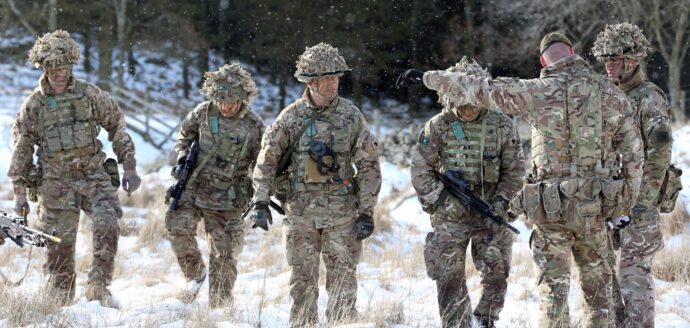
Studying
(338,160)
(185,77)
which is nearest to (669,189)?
(338,160)

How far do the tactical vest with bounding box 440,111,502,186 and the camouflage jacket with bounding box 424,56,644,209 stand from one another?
2.61 feet

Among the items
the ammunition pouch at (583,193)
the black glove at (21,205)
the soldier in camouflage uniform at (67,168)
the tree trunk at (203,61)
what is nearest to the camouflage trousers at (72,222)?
the soldier in camouflage uniform at (67,168)

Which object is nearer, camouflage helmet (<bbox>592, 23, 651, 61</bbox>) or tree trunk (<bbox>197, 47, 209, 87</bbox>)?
camouflage helmet (<bbox>592, 23, 651, 61</bbox>)

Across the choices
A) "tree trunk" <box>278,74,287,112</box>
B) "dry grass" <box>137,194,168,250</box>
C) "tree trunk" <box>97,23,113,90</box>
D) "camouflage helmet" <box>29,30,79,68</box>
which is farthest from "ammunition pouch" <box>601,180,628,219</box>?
"tree trunk" <box>97,23,113,90</box>

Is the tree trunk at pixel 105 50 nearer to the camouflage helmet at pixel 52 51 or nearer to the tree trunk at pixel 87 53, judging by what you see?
the tree trunk at pixel 87 53

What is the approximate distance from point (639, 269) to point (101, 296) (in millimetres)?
4010

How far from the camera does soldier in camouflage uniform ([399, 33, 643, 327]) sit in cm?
475

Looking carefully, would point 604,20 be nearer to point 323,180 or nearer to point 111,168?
point 111,168

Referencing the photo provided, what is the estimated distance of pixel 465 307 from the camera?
5.66 metres

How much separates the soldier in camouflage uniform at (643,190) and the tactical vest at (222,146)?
9.37ft

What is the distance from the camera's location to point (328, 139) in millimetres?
5758

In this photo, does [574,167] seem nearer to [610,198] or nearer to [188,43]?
[610,198]

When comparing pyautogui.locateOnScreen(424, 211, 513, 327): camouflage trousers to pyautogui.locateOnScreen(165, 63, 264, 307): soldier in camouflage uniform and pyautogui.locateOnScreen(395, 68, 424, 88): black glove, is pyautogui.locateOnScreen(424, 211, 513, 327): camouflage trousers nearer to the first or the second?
pyautogui.locateOnScreen(395, 68, 424, 88): black glove

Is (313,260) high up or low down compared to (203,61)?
down
